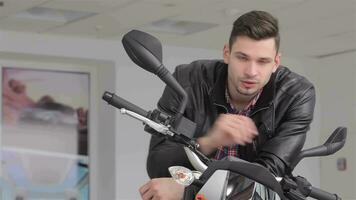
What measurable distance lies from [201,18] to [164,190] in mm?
6828

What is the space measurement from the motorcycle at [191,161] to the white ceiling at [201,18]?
598 centimetres

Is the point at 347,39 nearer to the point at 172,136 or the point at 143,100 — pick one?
the point at 143,100

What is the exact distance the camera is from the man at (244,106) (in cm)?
110

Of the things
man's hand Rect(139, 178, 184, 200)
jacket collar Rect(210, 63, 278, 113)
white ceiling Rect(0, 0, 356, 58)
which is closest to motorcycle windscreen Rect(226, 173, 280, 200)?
man's hand Rect(139, 178, 184, 200)

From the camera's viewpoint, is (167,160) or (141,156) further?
(141,156)

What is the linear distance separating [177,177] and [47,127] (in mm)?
8474

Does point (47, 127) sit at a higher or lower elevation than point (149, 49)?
lower

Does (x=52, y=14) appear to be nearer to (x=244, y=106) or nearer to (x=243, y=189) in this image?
(x=244, y=106)

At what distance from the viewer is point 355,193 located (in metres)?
9.91

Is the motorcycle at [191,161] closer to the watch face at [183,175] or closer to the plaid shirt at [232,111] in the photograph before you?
the watch face at [183,175]

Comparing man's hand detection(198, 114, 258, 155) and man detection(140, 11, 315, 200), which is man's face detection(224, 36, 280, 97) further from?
man's hand detection(198, 114, 258, 155)

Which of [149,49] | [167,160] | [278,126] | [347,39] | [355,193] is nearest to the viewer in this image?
[149,49]

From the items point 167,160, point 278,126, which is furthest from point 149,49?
point 278,126

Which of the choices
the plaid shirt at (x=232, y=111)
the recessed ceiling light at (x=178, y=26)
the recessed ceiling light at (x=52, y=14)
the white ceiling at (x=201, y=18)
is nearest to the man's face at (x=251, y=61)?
the plaid shirt at (x=232, y=111)
